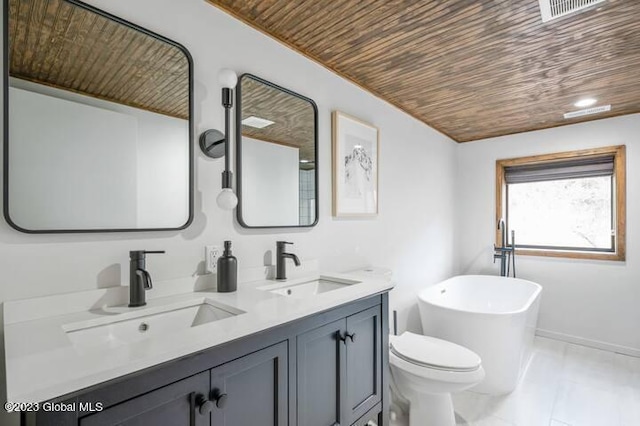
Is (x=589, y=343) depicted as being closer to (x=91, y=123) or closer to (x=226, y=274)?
(x=226, y=274)

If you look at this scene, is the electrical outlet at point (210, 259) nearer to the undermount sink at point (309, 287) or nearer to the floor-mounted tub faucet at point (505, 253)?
the undermount sink at point (309, 287)

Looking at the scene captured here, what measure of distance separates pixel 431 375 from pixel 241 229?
1.32 meters

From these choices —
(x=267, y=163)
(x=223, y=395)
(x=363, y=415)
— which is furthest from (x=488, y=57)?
(x=223, y=395)

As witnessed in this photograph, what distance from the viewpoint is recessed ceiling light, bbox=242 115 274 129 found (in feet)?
5.54

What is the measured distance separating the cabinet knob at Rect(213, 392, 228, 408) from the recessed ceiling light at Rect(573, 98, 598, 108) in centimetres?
350

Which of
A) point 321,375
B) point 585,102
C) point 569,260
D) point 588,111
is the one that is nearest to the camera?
point 321,375

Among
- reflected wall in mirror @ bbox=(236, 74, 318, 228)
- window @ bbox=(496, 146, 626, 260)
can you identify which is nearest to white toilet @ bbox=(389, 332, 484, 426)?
reflected wall in mirror @ bbox=(236, 74, 318, 228)

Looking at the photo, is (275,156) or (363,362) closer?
(363,362)

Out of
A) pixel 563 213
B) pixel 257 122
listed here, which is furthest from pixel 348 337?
pixel 563 213

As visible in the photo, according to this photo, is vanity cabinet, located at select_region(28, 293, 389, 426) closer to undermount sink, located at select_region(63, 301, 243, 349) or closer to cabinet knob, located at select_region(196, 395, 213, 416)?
cabinet knob, located at select_region(196, 395, 213, 416)

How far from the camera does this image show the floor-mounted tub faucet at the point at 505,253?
3695 millimetres

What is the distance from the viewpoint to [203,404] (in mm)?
874

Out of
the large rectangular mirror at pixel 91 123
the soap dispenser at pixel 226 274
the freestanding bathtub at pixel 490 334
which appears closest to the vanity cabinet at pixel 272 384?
the soap dispenser at pixel 226 274

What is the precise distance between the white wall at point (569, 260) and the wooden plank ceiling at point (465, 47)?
0.52 metres
